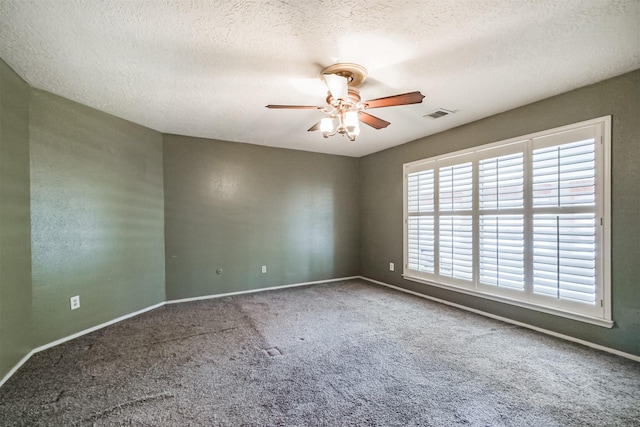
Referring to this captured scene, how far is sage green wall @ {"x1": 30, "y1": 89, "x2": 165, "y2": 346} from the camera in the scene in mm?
2613

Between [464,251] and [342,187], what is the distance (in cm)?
251

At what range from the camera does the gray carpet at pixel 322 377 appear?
171 cm

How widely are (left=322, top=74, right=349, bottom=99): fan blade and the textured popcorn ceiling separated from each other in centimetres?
20

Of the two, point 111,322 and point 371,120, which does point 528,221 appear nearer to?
point 371,120

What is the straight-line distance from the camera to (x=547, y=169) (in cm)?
283

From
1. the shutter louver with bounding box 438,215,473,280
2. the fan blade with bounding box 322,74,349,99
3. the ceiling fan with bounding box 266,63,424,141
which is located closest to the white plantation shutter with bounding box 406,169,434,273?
the shutter louver with bounding box 438,215,473,280

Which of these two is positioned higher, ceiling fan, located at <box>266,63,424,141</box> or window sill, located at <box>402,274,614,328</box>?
ceiling fan, located at <box>266,63,424,141</box>

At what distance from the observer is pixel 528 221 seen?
2965 mm

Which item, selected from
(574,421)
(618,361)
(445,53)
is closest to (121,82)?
(445,53)

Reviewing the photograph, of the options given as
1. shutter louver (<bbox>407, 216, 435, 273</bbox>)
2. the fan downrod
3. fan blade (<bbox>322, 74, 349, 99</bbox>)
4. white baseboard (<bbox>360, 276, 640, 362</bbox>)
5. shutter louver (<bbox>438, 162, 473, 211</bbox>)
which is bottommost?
white baseboard (<bbox>360, 276, 640, 362</bbox>)

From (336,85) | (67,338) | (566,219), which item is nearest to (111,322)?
(67,338)

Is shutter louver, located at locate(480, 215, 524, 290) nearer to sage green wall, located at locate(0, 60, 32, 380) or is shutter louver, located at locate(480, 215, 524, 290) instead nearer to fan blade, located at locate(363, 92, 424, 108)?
fan blade, located at locate(363, 92, 424, 108)

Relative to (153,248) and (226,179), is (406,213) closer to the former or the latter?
(226,179)

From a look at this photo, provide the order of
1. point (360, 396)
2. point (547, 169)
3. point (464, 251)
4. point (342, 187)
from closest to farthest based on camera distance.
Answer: point (360, 396) → point (547, 169) → point (464, 251) → point (342, 187)
